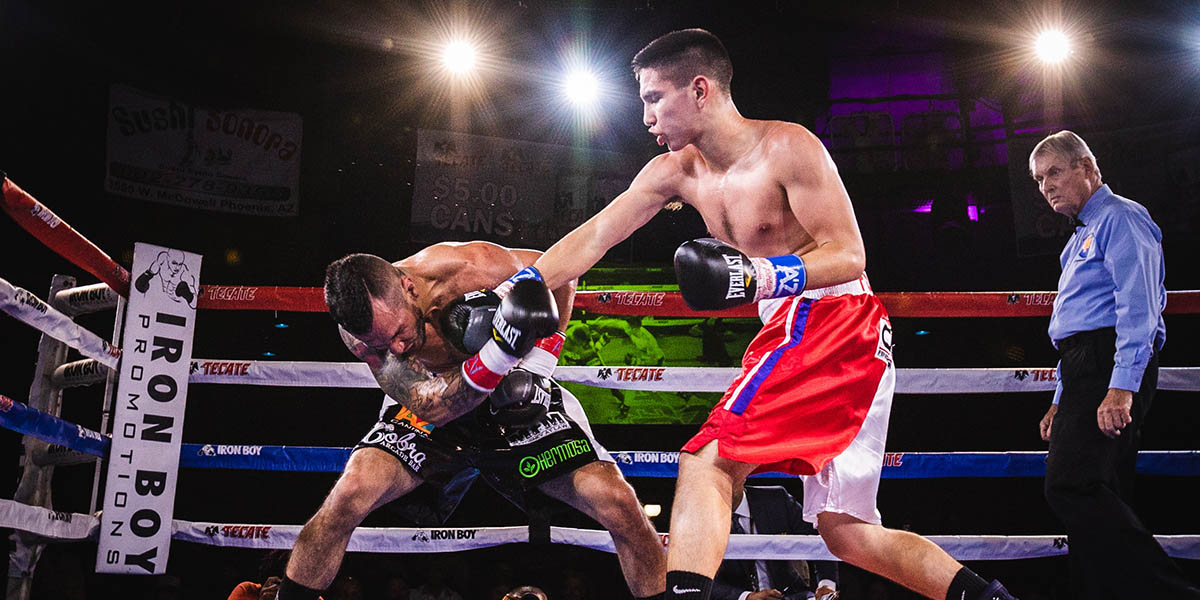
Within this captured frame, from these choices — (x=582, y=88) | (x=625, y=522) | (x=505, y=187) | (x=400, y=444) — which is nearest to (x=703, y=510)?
(x=625, y=522)

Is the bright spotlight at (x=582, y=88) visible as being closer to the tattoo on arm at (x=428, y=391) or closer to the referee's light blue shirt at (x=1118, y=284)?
the referee's light blue shirt at (x=1118, y=284)

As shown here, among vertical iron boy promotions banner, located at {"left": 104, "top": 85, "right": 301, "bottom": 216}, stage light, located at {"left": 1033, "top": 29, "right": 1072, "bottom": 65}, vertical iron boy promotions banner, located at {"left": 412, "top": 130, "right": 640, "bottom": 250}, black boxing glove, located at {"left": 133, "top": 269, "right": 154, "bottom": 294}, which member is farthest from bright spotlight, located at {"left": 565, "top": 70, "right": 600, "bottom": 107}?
black boxing glove, located at {"left": 133, "top": 269, "right": 154, "bottom": 294}

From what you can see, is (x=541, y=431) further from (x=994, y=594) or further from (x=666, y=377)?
(x=994, y=594)

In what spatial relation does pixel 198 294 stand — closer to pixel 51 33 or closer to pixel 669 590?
pixel 669 590

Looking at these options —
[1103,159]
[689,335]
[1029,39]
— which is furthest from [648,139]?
[1103,159]

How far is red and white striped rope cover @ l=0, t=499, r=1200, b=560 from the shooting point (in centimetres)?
276

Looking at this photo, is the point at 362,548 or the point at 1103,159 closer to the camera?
the point at 362,548

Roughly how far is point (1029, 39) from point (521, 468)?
8.12 meters

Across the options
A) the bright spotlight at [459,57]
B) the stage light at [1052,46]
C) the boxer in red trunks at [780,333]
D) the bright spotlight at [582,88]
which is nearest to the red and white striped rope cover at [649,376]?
the boxer in red trunks at [780,333]

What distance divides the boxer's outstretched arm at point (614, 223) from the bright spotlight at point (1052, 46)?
7.64 metres

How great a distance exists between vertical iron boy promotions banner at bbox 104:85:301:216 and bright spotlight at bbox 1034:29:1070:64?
282 inches

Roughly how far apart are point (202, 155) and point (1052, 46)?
811cm

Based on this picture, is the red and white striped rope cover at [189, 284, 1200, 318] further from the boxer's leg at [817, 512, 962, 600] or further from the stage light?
the stage light

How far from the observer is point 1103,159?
8516 millimetres
